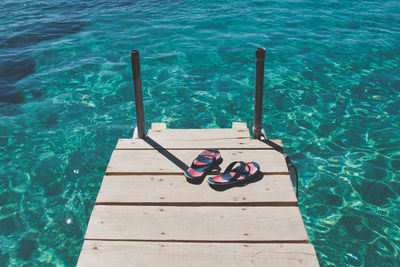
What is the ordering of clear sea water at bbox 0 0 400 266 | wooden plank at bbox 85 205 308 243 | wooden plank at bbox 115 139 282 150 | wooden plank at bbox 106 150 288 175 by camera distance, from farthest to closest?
1. clear sea water at bbox 0 0 400 266
2. wooden plank at bbox 115 139 282 150
3. wooden plank at bbox 106 150 288 175
4. wooden plank at bbox 85 205 308 243

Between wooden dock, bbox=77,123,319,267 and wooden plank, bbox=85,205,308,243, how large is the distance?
1cm

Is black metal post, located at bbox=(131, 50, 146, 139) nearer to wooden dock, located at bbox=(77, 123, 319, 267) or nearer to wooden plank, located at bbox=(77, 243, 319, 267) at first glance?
wooden dock, located at bbox=(77, 123, 319, 267)

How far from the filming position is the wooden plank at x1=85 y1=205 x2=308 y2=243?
396 cm

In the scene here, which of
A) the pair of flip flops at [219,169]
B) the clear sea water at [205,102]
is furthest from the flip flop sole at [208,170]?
the clear sea water at [205,102]

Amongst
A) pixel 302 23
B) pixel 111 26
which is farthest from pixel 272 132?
pixel 111 26

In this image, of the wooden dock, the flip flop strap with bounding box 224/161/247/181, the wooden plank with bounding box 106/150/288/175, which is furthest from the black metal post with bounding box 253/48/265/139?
the flip flop strap with bounding box 224/161/247/181

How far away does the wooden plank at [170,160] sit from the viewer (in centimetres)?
515

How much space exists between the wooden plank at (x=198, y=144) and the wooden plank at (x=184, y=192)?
2.83ft

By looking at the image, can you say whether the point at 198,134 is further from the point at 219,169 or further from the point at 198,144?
the point at 219,169

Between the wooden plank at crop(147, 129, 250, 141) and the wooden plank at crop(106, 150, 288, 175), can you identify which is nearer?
the wooden plank at crop(106, 150, 288, 175)

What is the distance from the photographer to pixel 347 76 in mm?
11469

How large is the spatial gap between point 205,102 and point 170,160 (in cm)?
529

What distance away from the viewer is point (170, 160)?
5422mm

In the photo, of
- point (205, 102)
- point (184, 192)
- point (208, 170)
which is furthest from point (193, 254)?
point (205, 102)
